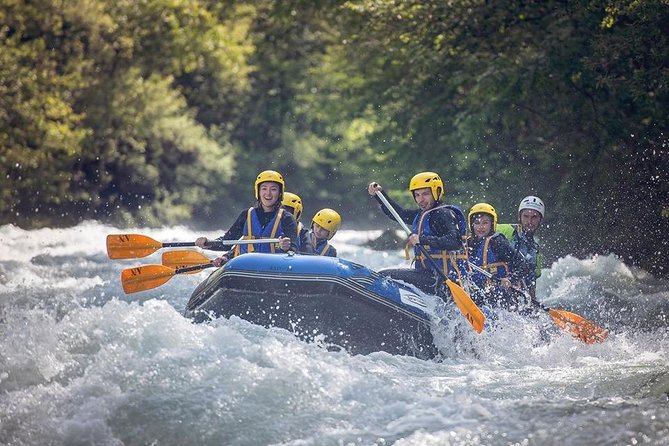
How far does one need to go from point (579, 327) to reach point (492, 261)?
1116 millimetres

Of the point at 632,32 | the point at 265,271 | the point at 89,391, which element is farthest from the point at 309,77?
the point at 89,391

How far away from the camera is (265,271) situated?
32.1 feet

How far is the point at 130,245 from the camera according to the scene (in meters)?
11.6

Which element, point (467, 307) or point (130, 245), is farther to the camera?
point (130, 245)

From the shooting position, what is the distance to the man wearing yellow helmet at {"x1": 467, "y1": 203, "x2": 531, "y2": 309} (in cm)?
1165

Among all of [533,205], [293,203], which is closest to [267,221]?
[293,203]

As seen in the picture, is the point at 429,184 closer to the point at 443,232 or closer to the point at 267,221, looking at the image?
the point at 443,232

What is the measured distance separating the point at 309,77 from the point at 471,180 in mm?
16251

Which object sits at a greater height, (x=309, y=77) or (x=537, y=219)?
(x=309, y=77)

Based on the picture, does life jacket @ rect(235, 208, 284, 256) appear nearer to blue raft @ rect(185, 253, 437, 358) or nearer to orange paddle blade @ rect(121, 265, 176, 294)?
orange paddle blade @ rect(121, 265, 176, 294)

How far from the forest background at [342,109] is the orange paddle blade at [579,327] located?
387 cm

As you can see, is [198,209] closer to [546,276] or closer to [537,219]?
[546,276]

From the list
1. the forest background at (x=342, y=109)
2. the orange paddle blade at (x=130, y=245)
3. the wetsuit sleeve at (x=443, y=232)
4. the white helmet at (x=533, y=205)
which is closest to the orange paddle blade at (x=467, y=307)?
the wetsuit sleeve at (x=443, y=232)

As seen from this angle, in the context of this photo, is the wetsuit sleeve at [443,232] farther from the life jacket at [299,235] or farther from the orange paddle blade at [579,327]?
the orange paddle blade at [579,327]
